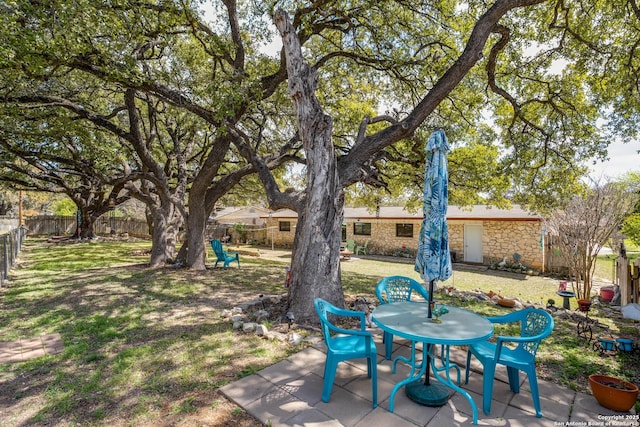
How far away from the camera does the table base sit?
2.82 m

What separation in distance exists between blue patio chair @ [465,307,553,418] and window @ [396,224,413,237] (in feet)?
50.1

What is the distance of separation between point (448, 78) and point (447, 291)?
18.2ft

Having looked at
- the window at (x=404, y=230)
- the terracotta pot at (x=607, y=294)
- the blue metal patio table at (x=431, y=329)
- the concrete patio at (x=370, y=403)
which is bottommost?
the terracotta pot at (x=607, y=294)

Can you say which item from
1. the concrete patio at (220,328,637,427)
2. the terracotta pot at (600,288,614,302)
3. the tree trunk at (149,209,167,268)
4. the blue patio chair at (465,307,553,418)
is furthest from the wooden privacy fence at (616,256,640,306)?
the tree trunk at (149,209,167,268)

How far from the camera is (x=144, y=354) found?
389 cm

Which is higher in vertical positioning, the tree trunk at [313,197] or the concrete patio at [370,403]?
the tree trunk at [313,197]

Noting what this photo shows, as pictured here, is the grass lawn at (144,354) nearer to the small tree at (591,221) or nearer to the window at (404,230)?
the small tree at (591,221)

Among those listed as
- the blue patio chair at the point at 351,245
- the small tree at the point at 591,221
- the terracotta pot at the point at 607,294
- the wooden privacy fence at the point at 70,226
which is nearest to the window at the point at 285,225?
the blue patio chair at the point at 351,245

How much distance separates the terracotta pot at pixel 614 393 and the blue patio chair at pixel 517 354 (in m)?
0.67

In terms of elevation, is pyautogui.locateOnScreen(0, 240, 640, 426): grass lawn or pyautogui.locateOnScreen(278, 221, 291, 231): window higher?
pyautogui.locateOnScreen(278, 221, 291, 231): window

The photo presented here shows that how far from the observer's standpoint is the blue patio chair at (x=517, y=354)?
9.03 ft

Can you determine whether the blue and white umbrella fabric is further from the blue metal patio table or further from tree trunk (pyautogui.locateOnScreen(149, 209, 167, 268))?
tree trunk (pyautogui.locateOnScreen(149, 209, 167, 268))

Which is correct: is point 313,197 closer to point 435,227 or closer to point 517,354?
point 435,227

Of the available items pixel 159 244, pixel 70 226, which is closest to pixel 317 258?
pixel 159 244
